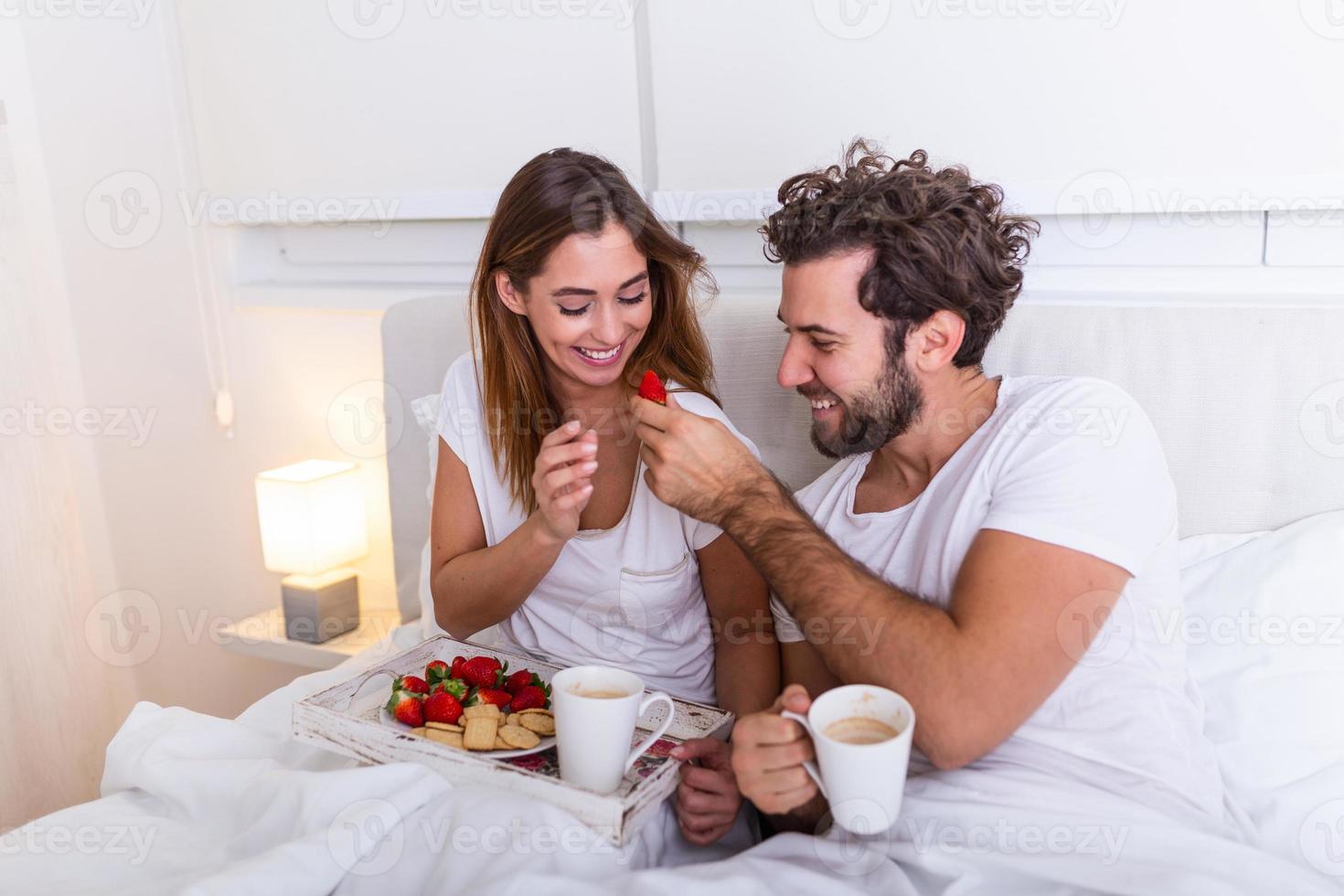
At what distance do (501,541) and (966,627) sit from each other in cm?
76

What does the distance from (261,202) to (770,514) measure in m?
1.74

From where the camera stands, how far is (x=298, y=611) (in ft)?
8.44

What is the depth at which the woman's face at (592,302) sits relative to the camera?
1.54 metres

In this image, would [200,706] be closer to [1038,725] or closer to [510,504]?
[510,504]
